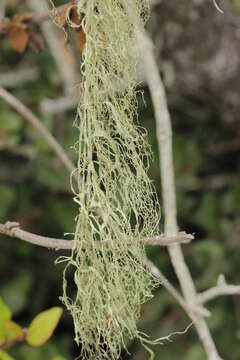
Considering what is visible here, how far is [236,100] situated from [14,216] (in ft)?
1.89

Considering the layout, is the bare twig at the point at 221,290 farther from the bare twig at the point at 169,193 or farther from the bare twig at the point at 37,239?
the bare twig at the point at 37,239

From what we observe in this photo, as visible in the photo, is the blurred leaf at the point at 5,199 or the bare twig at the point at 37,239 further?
the blurred leaf at the point at 5,199

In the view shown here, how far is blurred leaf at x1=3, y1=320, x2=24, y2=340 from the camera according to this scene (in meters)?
0.84

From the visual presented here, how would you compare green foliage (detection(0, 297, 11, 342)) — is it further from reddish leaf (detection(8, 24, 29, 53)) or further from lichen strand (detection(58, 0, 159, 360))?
reddish leaf (detection(8, 24, 29, 53))

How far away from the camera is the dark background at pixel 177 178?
1.35 meters

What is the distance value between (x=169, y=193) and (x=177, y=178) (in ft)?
2.19

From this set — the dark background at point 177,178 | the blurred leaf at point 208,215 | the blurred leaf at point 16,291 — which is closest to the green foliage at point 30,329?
the dark background at point 177,178

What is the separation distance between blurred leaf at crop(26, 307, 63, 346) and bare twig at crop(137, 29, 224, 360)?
0.54 ft

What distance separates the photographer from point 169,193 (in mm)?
943

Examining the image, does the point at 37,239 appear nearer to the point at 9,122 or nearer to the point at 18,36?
the point at 18,36

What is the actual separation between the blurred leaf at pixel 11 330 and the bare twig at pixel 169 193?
8.4 inches

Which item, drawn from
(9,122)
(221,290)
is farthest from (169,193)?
(9,122)

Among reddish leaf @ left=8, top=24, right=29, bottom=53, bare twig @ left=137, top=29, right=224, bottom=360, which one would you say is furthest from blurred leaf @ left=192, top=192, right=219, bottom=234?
reddish leaf @ left=8, top=24, right=29, bottom=53

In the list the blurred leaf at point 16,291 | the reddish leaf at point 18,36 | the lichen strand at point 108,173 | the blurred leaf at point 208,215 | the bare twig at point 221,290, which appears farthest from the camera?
the blurred leaf at point 208,215
